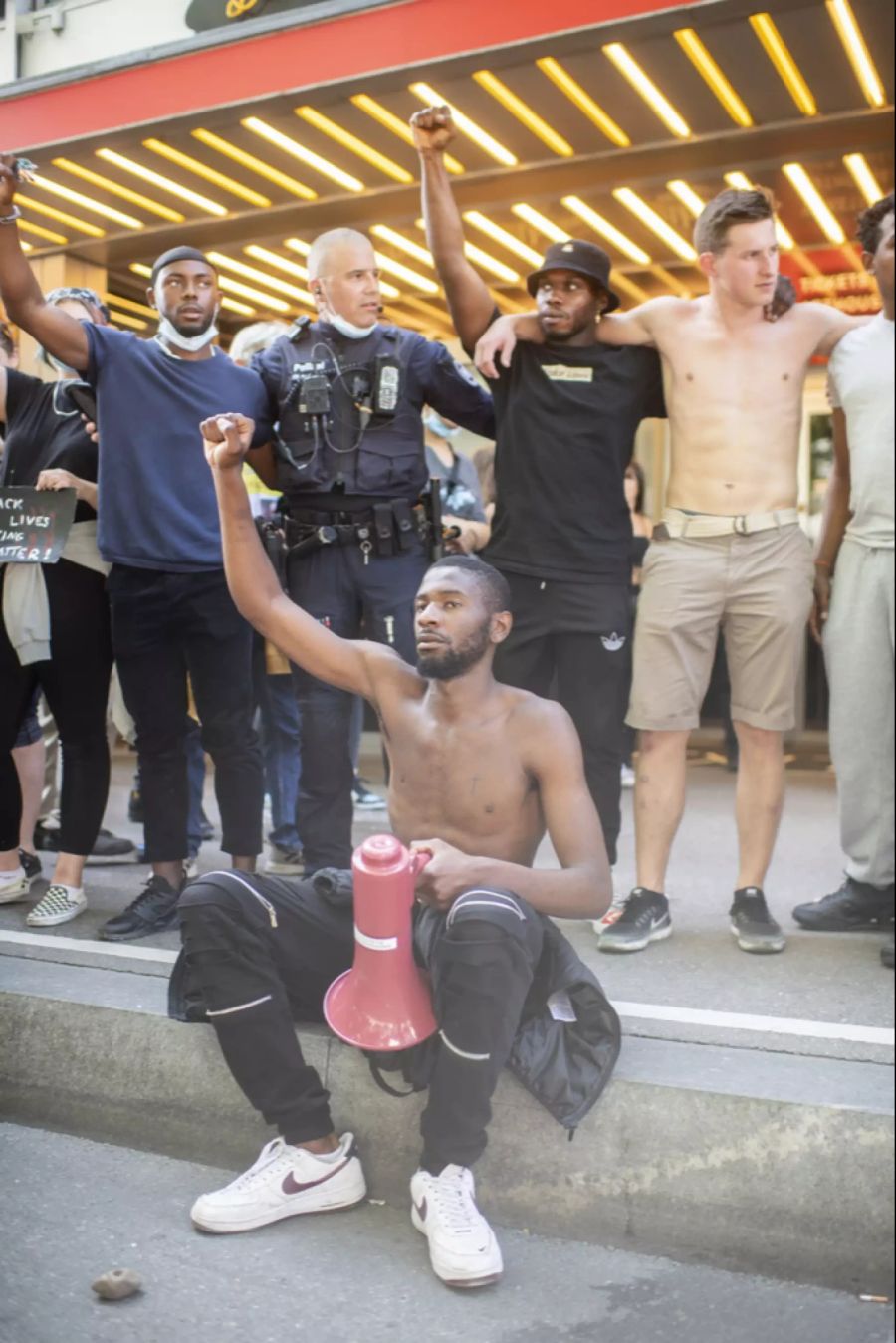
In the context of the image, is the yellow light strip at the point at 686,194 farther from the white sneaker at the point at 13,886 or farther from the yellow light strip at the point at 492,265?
the white sneaker at the point at 13,886

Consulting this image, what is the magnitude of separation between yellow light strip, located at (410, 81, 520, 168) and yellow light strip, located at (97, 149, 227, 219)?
915 millimetres

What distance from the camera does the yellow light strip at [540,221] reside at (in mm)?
7059

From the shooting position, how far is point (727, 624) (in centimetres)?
353

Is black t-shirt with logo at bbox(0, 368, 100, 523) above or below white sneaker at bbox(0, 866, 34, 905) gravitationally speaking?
above

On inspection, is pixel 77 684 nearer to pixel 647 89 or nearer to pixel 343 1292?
pixel 343 1292

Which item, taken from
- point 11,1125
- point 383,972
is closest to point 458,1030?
point 383,972

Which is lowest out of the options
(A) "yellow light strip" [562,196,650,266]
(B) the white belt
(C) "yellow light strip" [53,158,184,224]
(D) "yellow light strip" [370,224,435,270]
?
(B) the white belt

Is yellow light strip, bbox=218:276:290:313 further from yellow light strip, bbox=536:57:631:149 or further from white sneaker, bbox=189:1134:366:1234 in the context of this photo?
white sneaker, bbox=189:1134:366:1234

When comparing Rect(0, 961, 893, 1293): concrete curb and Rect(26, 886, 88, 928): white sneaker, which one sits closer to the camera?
Rect(0, 961, 893, 1293): concrete curb

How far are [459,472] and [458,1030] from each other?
2989 mm

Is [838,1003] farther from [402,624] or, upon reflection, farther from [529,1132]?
[402,624]

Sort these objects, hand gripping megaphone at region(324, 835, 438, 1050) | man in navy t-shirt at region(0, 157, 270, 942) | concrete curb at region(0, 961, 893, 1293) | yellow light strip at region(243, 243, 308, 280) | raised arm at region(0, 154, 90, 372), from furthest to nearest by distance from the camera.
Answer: yellow light strip at region(243, 243, 308, 280), man in navy t-shirt at region(0, 157, 270, 942), raised arm at region(0, 154, 90, 372), hand gripping megaphone at region(324, 835, 438, 1050), concrete curb at region(0, 961, 893, 1293)

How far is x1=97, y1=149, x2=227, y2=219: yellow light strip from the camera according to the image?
163 inches

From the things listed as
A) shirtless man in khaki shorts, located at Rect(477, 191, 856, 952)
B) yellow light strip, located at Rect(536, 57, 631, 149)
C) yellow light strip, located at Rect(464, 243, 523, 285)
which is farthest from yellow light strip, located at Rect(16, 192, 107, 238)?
yellow light strip, located at Rect(464, 243, 523, 285)
